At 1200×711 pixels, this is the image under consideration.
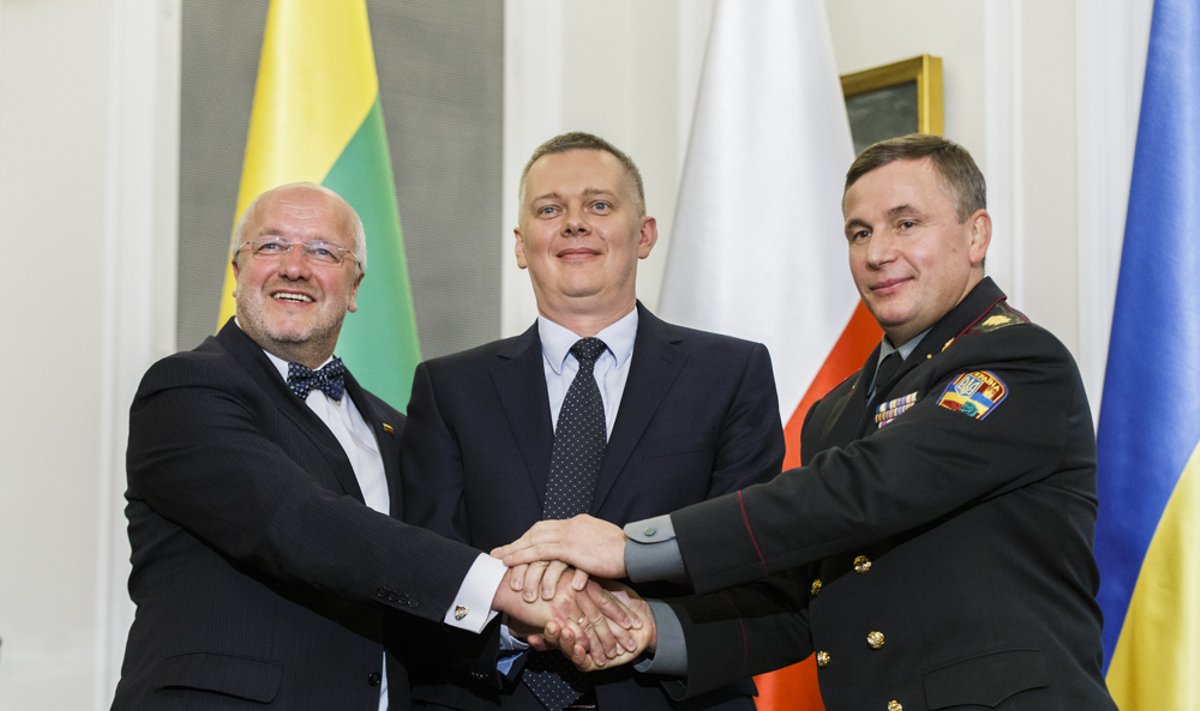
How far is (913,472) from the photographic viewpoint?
2.06 m

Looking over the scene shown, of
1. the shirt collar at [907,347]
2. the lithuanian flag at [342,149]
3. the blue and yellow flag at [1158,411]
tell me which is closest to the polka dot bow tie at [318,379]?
the lithuanian flag at [342,149]

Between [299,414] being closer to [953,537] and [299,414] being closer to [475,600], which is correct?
[475,600]

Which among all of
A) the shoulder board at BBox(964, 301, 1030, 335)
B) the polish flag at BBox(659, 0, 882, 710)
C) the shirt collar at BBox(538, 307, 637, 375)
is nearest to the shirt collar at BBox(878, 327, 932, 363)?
the shoulder board at BBox(964, 301, 1030, 335)

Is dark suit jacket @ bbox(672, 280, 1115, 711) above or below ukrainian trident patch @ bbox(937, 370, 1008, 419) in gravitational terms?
below

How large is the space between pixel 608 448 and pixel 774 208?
52.6 inches

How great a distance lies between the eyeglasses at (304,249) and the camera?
2646 millimetres

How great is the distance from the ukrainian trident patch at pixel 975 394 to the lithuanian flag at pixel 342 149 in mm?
1798

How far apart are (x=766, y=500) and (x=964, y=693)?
0.41 metres

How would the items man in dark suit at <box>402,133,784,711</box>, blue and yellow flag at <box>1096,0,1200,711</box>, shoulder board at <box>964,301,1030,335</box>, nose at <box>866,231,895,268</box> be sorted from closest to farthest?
shoulder board at <box>964,301,1030,335</box>
nose at <box>866,231,895,268</box>
man in dark suit at <box>402,133,784,711</box>
blue and yellow flag at <box>1096,0,1200,711</box>

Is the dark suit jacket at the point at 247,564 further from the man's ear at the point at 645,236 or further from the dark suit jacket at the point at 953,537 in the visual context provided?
the man's ear at the point at 645,236

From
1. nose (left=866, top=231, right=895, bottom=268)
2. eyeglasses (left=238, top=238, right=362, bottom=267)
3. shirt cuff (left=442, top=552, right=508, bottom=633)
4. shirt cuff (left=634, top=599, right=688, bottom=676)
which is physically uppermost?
A: eyeglasses (left=238, top=238, right=362, bottom=267)

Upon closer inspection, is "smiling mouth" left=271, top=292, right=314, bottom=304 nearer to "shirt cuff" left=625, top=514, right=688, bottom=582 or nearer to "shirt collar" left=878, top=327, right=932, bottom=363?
"shirt cuff" left=625, top=514, right=688, bottom=582

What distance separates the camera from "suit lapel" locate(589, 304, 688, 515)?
240 centimetres

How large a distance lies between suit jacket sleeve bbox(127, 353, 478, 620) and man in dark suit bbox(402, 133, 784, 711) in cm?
17
